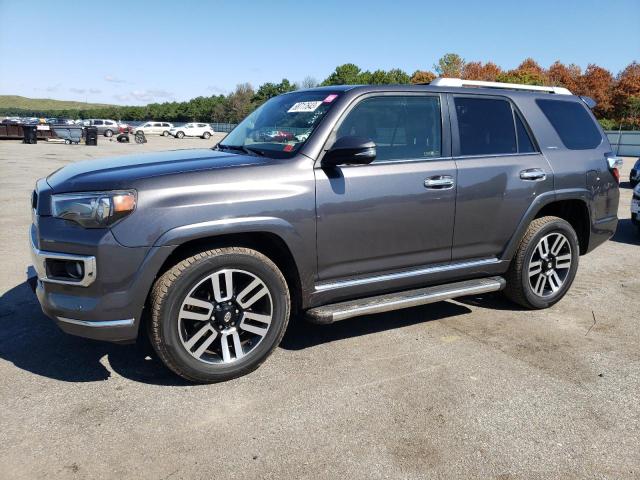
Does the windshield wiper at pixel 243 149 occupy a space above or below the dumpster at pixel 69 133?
below

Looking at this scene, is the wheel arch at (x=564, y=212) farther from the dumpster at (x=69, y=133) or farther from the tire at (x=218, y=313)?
the dumpster at (x=69, y=133)

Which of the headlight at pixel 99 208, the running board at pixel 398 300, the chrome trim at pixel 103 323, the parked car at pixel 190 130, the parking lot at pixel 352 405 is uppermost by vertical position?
the parked car at pixel 190 130

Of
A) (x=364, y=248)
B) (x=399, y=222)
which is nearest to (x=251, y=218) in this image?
(x=364, y=248)

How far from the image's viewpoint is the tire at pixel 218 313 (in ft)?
9.81

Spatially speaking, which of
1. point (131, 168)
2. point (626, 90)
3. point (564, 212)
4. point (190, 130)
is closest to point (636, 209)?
point (564, 212)

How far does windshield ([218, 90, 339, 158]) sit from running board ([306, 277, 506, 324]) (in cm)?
108

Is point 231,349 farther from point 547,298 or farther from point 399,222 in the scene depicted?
point 547,298

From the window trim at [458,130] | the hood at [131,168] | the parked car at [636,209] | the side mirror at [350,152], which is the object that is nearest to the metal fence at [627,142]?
the parked car at [636,209]

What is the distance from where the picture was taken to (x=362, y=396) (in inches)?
121

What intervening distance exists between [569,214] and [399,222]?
7.32 feet

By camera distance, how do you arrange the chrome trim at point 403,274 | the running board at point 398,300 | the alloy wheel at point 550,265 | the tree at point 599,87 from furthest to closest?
the tree at point 599,87 → the alloy wheel at point 550,265 → the chrome trim at point 403,274 → the running board at point 398,300

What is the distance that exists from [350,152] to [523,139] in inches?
76.3

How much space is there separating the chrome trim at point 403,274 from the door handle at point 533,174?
2.38 ft

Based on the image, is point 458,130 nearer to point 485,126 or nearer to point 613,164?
point 485,126
